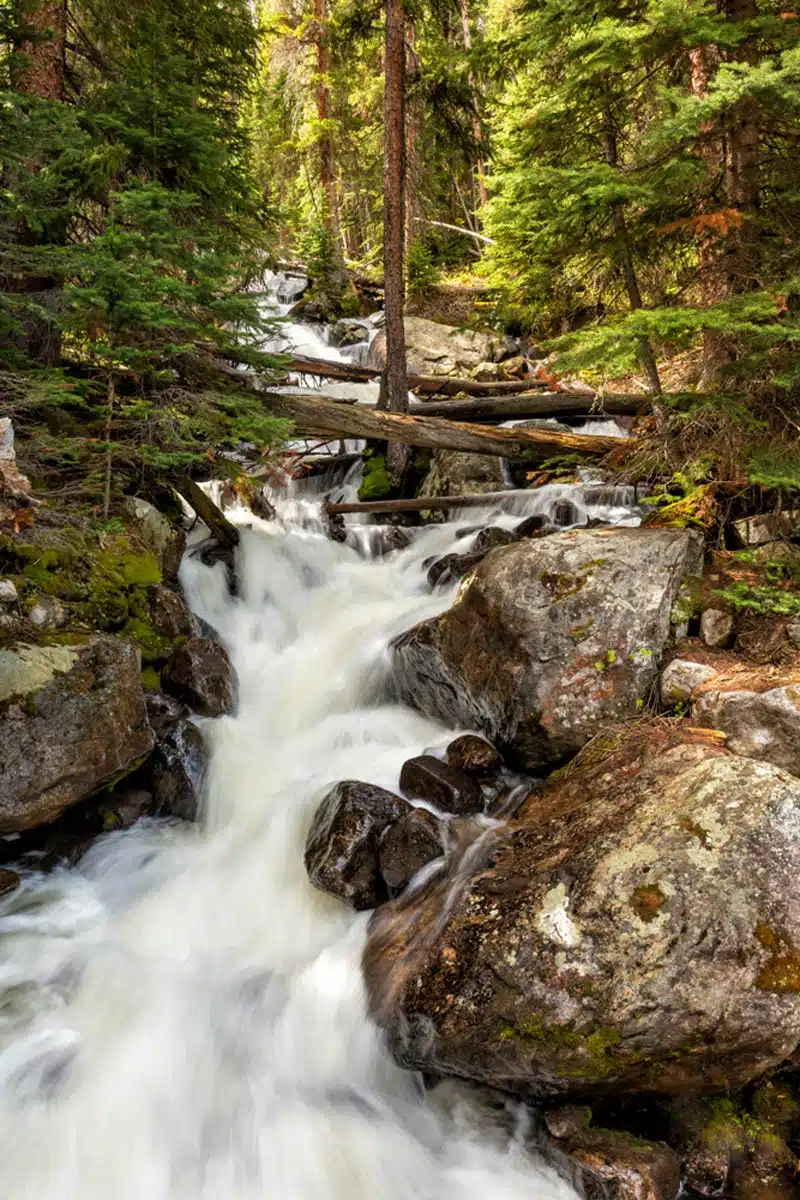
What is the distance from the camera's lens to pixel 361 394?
1459cm

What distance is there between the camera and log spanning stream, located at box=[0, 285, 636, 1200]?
3695 millimetres

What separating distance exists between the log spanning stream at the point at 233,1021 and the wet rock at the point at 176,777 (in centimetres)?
16

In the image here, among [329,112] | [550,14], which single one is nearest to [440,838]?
[550,14]

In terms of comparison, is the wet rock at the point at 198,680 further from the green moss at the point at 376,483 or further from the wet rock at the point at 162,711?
the green moss at the point at 376,483

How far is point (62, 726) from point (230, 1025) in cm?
243

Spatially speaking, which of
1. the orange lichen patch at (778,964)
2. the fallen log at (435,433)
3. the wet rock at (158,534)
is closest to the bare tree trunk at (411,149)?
the fallen log at (435,433)

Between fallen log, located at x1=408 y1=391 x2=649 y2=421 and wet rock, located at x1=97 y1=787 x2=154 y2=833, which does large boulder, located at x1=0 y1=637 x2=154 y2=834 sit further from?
fallen log, located at x1=408 y1=391 x2=649 y2=421

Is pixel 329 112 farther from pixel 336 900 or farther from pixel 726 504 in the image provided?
pixel 336 900

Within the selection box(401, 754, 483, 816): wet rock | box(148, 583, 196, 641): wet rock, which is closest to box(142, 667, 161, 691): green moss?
box(148, 583, 196, 641): wet rock

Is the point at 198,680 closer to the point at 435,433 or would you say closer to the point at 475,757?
the point at 475,757

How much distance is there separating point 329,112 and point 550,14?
16.5 meters

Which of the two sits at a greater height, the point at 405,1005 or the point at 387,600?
the point at 387,600

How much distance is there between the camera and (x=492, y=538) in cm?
880

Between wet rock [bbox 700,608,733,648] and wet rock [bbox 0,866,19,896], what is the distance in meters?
5.90
